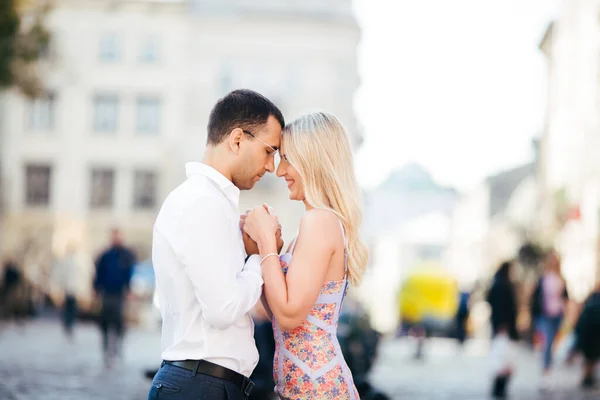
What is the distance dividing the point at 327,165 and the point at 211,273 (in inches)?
28.4

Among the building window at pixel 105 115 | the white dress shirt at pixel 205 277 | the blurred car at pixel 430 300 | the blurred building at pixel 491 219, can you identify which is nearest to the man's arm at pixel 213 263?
the white dress shirt at pixel 205 277

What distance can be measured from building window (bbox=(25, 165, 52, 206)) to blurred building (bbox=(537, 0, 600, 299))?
973 inches

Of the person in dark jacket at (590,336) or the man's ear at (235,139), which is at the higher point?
the man's ear at (235,139)

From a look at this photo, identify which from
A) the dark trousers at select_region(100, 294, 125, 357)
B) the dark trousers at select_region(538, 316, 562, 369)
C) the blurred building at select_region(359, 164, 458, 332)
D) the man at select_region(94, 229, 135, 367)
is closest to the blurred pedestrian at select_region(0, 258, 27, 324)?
the dark trousers at select_region(100, 294, 125, 357)

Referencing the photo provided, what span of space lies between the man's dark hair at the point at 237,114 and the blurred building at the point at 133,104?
48406 mm

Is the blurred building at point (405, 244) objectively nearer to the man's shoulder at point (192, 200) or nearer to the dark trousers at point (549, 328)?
the dark trousers at point (549, 328)

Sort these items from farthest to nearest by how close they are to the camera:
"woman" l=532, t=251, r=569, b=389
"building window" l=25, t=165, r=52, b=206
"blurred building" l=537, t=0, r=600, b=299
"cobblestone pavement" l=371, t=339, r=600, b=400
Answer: "building window" l=25, t=165, r=52, b=206 < "blurred building" l=537, t=0, r=600, b=299 < "woman" l=532, t=251, r=569, b=389 < "cobblestone pavement" l=371, t=339, r=600, b=400

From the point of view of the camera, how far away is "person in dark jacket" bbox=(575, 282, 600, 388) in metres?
16.6

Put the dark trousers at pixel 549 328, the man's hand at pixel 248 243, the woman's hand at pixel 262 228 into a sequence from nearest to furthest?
the woman's hand at pixel 262 228
the man's hand at pixel 248 243
the dark trousers at pixel 549 328

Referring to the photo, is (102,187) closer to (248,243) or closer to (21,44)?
(21,44)

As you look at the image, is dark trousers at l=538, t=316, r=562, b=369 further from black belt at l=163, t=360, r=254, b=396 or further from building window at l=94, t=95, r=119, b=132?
building window at l=94, t=95, r=119, b=132

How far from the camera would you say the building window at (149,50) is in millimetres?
54031

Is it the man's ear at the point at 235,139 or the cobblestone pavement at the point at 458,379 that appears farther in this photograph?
the cobblestone pavement at the point at 458,379

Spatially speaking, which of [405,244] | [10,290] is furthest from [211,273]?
[405,244]
